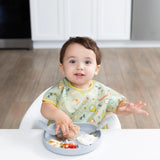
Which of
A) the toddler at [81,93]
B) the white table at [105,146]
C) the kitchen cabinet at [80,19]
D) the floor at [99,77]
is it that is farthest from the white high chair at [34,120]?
the kitchen cabinet at [80,19]

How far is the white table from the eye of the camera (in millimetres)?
974

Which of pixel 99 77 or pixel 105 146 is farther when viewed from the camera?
pixel 99 77

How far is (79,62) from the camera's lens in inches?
45.4

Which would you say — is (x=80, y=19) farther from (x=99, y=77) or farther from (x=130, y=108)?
(x=130, y=108)

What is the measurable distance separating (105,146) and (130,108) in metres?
0.18

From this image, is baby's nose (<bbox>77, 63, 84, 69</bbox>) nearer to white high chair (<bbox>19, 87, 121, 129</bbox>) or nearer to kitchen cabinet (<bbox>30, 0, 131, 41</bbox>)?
white high chair (<bbox>19, 87, 121, 129</bbox>)

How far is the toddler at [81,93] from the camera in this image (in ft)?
3.78

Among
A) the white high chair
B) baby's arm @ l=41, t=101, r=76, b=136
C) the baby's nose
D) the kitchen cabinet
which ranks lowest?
the kitchen cabinet

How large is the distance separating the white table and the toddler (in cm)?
8

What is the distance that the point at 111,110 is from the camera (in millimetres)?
1276

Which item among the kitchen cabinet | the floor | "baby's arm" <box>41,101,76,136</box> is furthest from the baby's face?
the kitchen cabinet

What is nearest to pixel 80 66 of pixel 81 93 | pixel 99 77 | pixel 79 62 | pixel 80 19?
pixel 79 62

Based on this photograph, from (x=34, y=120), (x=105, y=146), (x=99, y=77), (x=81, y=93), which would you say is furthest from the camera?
(x=99, y=77)

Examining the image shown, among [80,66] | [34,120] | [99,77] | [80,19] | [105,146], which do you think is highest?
[80,66]
